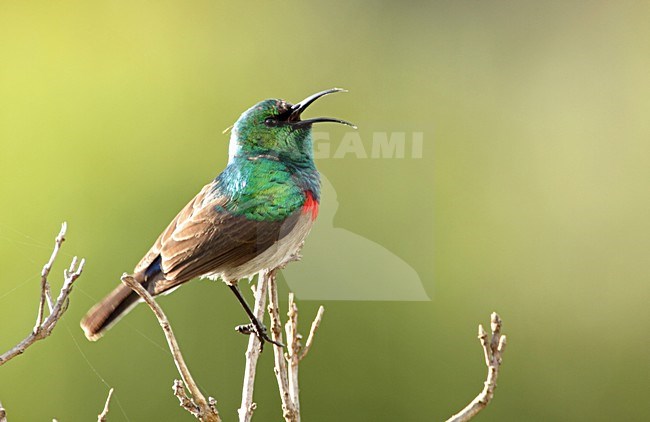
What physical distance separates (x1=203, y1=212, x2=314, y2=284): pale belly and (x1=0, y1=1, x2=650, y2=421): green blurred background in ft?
6.35

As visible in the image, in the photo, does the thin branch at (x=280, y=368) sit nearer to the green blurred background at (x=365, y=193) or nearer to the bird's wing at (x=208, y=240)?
the bird's wing at (x=208, y=240)

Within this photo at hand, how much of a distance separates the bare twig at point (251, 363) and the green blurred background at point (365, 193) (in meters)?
2.05

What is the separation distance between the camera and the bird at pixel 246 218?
12.2ft

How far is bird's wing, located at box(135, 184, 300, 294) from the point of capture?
12.1 ft

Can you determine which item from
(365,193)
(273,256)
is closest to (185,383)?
(273,256)

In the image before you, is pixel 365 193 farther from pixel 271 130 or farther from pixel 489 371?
pixel 489 371

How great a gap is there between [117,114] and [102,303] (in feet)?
14.1

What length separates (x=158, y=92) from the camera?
8.15 metres

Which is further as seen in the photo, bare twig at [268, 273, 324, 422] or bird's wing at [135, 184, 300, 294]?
bird's wing at [135, 184, 300, 294]

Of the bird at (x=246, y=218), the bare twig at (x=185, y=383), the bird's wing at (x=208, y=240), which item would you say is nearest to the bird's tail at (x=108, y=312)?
the bird at (x=246, y=218)

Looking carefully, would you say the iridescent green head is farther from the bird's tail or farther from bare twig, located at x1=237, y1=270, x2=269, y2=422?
the bird's tail

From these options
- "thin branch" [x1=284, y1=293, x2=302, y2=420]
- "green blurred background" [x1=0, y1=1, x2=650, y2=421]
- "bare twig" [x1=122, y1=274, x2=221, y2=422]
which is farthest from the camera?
"green blurred background" [x1=0, y1=1, x2=650, y2=421]

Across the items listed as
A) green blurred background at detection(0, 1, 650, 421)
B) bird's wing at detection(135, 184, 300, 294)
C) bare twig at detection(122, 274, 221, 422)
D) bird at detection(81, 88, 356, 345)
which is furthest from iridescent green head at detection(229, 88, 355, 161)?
green blurred background at detection(0, 1, 650, 421)

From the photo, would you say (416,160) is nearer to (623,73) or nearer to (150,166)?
(150,166)
